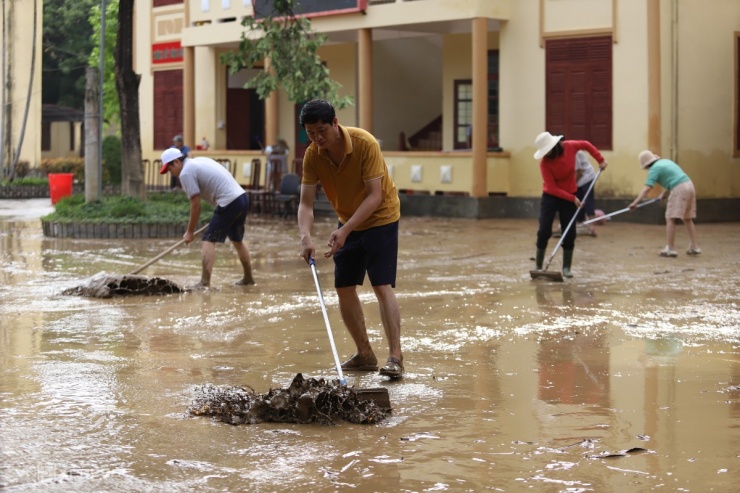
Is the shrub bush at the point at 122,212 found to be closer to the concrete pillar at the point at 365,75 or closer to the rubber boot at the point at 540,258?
the concrete pillar at the point at 365,75

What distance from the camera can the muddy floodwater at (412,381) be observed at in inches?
211

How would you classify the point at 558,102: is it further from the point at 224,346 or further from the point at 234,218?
the point at 224,346

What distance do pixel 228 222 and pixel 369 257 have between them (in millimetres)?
5025

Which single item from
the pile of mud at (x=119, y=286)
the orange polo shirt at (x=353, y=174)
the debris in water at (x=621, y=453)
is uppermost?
the orange polo shirt at (x=353, y=174)

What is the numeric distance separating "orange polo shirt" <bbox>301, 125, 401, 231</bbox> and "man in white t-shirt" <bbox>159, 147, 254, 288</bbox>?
4613mm

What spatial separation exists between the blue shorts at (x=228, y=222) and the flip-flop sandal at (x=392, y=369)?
5.16 metres

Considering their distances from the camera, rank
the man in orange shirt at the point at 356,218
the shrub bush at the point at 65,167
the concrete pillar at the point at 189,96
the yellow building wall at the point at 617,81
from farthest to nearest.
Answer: the shrub bush at the point at 65,167 < the concrete pillar at the point at 189,96 < the yellow building wall at the point at 617,81 < the man in orange shirt at the point at 356,218

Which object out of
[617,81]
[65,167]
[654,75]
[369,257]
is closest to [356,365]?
[369,257]

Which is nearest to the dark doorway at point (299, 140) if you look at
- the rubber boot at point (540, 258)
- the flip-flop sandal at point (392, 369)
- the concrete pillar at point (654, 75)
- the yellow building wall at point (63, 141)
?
the concrete pillar at point (654, 75)

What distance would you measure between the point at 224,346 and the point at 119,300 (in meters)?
2.89

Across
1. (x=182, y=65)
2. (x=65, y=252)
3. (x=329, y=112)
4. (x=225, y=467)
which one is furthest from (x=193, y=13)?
(x=225, y=467)

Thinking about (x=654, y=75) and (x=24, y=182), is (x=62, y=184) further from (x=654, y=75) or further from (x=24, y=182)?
(x=654, y=75)

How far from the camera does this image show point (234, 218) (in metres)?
12.4

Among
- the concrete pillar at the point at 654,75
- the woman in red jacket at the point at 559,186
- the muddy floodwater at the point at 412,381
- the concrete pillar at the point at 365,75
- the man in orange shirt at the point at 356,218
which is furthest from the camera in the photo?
the concrete pillar at the point at 365,75
